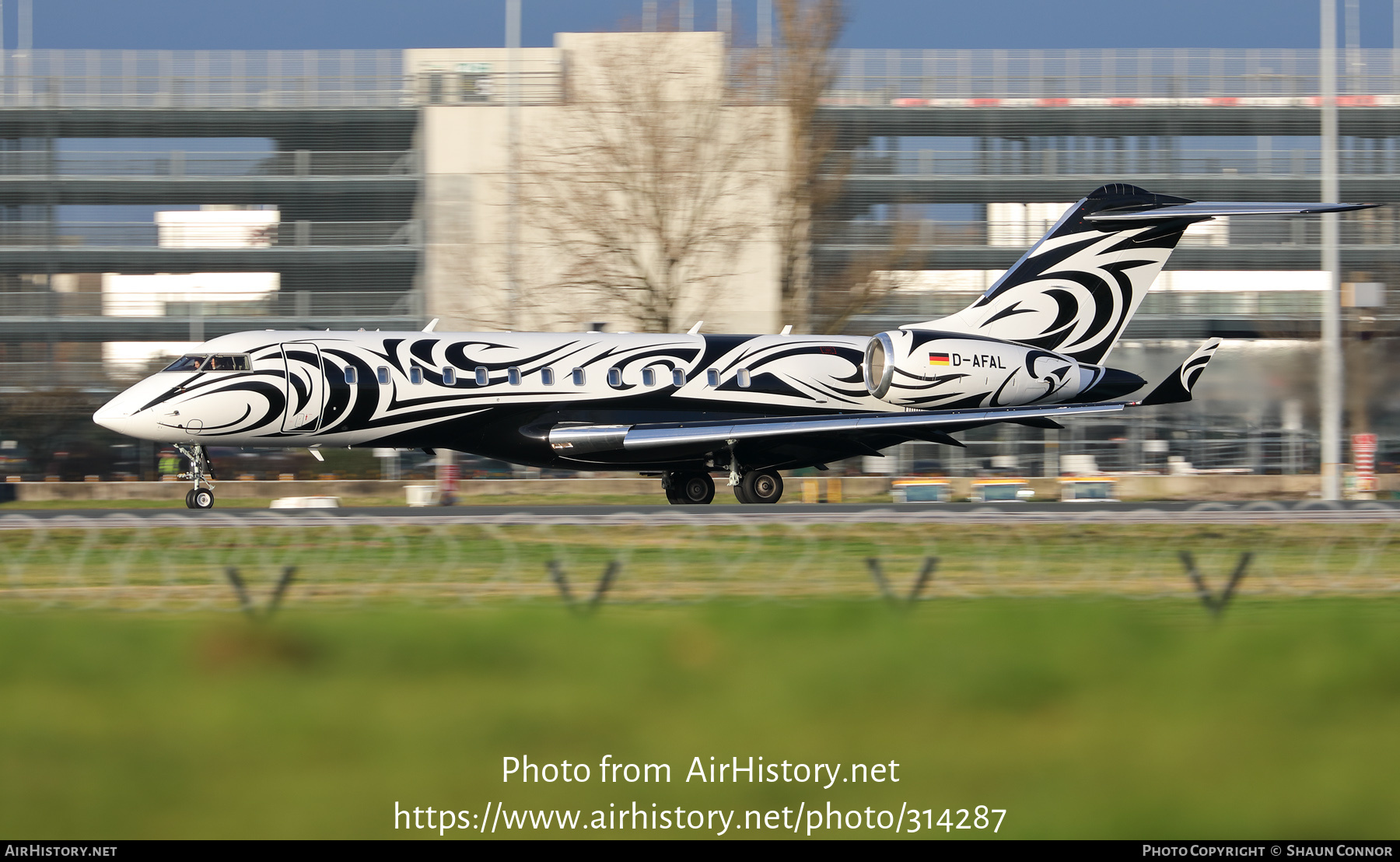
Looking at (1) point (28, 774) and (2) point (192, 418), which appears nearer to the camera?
(1) point (28, 774)

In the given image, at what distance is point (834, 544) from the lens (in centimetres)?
1841

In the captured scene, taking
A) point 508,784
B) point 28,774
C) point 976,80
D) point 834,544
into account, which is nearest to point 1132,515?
point 834,544

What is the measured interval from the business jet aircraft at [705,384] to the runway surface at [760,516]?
1.81 metres

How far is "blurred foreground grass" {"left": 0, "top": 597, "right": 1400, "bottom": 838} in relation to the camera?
309 inches

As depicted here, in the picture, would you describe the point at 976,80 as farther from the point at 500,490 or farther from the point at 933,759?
the point at 933,759

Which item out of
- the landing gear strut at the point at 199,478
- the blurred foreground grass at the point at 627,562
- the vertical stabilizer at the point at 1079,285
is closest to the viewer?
the blurred foreground grass at the point at 627,562

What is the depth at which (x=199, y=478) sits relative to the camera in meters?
25.1

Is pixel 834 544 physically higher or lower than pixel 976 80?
lower

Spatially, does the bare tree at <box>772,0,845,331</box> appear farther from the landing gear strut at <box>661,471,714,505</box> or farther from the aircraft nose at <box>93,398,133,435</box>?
the aircraft nose at <box>93,398,133,435</box>

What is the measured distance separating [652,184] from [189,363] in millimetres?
16887

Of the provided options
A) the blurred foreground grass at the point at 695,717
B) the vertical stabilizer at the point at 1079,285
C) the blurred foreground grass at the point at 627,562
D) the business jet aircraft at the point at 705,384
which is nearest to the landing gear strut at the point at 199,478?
the business jet aircraft at the point at 705,384

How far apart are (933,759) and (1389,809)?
2441mm

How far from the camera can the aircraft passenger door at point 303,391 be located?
2511cm

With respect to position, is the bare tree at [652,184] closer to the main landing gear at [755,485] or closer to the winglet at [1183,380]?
the main landing gear at [755,485]
